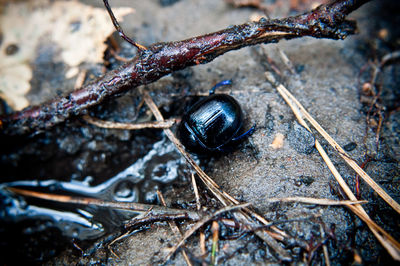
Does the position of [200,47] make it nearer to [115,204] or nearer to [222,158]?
[222,158]

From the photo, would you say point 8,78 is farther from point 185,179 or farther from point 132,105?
point 185,179

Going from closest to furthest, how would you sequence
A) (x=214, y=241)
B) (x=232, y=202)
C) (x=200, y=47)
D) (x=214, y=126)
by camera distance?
(x=214, y=241), (x=232, y=202), (x=200, y=47), (x=214, y=126)

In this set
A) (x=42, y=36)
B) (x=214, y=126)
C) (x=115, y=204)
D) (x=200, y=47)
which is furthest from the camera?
(x=42, y=36)

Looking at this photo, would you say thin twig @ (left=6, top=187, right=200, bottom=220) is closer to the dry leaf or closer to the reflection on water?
the reflection on water

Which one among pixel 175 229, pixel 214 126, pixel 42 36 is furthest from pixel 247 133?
pixel 42 36

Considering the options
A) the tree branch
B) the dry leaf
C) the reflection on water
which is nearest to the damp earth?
the reflection on water

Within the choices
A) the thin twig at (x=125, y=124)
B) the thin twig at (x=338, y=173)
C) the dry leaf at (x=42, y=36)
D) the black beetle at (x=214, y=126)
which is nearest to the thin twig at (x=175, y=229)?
the black beetle at (x=214, y=126)

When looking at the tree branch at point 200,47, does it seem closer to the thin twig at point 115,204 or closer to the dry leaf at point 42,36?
the dry leaf at point 42,36
